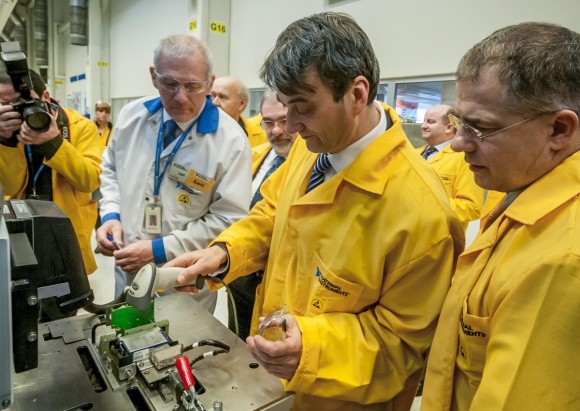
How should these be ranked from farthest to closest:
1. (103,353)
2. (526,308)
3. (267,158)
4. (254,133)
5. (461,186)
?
(254,133), (461,186), (267,158), (103,353), (526,308)

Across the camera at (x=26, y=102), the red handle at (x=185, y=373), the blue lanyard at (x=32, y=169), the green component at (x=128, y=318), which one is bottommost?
the red handle at (x=185, y=373)

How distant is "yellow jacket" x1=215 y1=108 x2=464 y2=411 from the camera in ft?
2.71

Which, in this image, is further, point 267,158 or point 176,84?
point 267,158

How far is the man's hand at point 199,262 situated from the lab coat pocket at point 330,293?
316 mm

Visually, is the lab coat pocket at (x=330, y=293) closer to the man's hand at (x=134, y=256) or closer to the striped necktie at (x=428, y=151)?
the man's hand at (x=134, y=256)

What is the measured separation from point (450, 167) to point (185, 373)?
2383mm

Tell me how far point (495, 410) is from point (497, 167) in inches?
16.4

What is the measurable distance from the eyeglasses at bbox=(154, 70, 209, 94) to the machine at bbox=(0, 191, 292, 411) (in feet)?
2.24

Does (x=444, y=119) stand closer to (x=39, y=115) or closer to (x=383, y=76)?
(x=383, y=76)

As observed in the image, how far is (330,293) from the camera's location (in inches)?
35.4

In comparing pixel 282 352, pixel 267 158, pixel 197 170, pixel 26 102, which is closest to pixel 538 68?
pixel 282 352

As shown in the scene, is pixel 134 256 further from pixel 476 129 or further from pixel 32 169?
pixel 476 129

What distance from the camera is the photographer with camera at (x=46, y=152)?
1.64 meters

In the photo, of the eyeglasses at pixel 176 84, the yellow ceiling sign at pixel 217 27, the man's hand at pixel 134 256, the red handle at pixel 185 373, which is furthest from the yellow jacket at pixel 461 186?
the yellow ceiling sign at pixel 217 27
